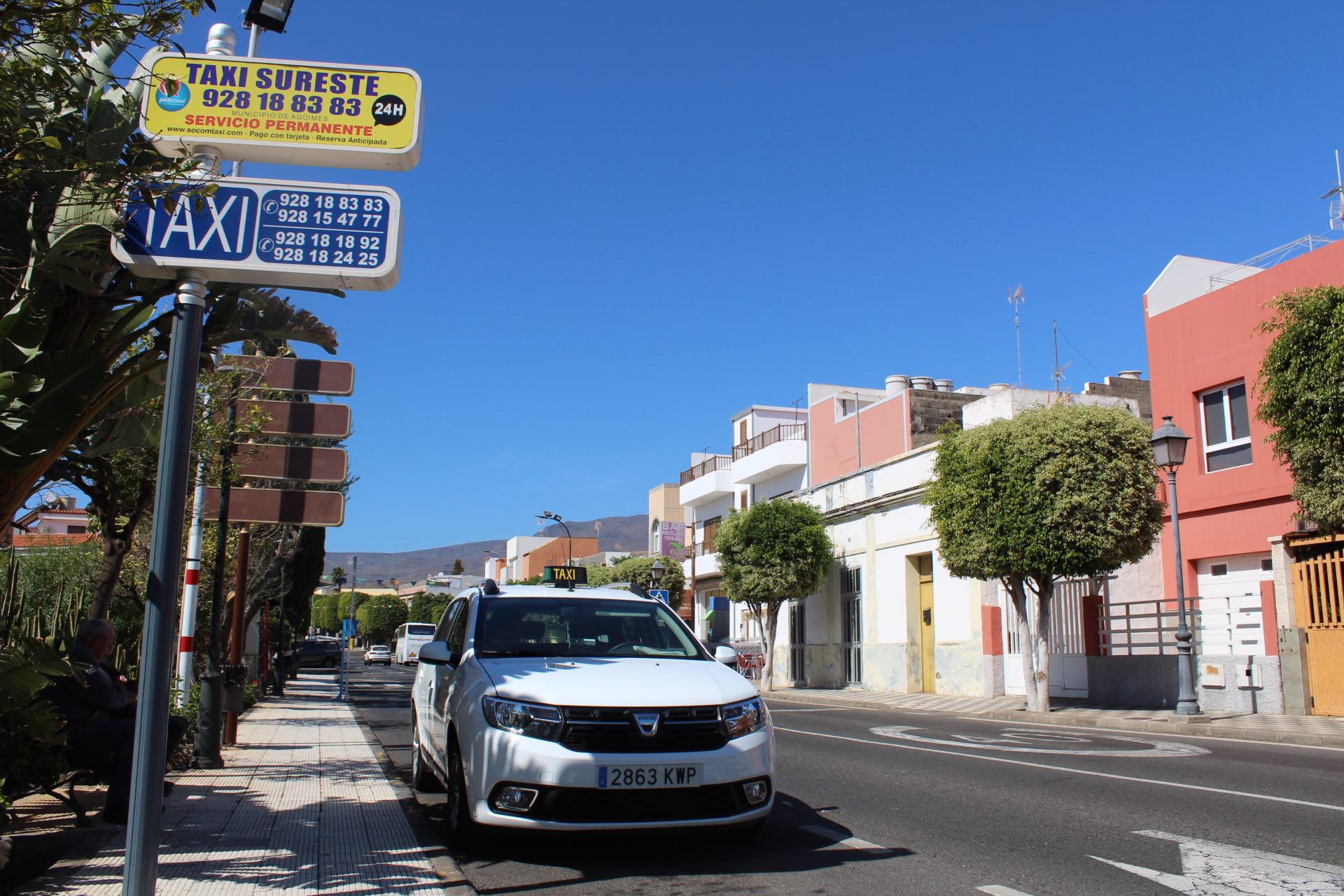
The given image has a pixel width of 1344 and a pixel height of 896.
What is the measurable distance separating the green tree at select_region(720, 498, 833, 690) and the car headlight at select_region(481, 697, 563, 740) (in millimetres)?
25415

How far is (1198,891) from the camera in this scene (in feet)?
17.1

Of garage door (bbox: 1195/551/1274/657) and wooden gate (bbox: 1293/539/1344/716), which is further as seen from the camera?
garage door (bbox: 1195/551/1274/657)

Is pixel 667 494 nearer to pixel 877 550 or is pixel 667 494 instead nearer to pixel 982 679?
pixel 877 550

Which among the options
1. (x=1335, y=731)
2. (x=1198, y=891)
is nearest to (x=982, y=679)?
(x=1335, y=731)

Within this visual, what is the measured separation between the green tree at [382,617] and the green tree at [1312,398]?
381ft

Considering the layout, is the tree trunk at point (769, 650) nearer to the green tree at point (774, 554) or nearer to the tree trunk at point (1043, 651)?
the green tree at point (774, 554)

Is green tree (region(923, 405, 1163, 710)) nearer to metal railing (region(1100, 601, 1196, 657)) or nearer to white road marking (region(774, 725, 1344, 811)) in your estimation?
metal railing (region(1100, 601, 1196, 657))

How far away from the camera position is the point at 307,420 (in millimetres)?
10812

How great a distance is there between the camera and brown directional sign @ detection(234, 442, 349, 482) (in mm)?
10219

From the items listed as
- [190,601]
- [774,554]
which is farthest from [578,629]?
[774,554]

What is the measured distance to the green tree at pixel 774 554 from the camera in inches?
1219

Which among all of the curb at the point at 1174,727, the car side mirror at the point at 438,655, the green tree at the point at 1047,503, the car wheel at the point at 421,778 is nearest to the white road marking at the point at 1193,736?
the curb at the point at 1174,727

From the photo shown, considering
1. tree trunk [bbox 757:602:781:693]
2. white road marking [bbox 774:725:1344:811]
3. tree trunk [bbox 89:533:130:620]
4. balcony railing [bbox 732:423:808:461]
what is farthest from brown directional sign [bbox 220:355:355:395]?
balcony railing [bbox 732:423:808:461]

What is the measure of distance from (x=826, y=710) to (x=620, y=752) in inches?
666
